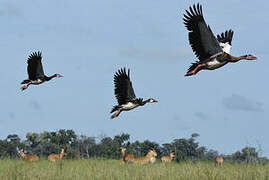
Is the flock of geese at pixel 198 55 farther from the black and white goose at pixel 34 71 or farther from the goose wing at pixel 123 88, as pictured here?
the black and white goose at pixel 34 71

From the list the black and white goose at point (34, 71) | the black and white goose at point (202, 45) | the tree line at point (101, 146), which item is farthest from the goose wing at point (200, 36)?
the tree line at point (101, 146)

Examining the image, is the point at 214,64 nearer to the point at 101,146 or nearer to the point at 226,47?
the point at 226,47

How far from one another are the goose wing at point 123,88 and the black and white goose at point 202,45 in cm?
316

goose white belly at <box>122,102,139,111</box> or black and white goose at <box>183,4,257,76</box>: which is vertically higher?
black and white goose at <box>183,4,257,76</box>

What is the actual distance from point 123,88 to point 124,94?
7.9 inches

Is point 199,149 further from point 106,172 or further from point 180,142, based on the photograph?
point 106,172

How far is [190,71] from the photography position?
12766 mm

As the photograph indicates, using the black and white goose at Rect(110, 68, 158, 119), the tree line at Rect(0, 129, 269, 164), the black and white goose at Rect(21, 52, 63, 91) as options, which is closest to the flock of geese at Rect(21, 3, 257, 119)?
the black and white goose at Rect(110, 68, 158, 119)

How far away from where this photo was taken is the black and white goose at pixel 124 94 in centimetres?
1549

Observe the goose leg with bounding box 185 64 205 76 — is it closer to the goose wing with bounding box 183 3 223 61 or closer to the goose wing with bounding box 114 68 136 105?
the goose wing with bounding box 183 3 223 61

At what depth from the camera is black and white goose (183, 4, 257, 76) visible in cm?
1205

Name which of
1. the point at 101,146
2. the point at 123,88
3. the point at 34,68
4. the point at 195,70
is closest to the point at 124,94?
the point at 123,88

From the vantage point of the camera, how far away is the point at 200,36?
12.2 meters

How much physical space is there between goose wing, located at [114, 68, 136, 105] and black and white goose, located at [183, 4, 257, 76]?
3156mm
